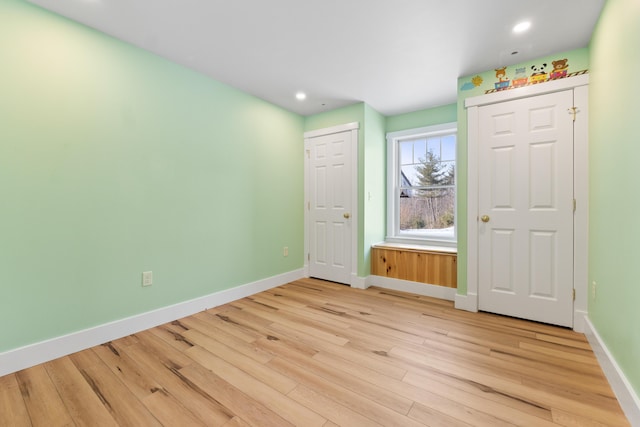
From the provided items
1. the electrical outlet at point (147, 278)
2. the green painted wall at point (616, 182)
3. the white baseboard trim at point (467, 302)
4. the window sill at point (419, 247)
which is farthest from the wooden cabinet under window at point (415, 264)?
the electrical outlet at point (147, 278)

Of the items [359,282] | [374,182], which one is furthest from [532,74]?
[359,282]

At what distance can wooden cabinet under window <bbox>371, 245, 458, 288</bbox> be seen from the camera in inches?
125

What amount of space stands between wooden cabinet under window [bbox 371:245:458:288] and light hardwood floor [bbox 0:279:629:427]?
671 mm

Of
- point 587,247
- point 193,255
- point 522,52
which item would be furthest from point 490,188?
point 193,255

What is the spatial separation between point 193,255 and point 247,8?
214 centimetres

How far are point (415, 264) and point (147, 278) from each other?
2.84 meters

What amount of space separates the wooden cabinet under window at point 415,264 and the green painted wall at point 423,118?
1672 mm

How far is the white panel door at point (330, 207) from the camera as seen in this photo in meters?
3.71

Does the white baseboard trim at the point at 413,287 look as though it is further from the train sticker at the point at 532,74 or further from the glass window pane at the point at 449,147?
the train sticker at the point at 532,74

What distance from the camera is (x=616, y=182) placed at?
1.65 metres

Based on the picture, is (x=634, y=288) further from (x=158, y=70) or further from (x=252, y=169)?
(x=158, y=70)

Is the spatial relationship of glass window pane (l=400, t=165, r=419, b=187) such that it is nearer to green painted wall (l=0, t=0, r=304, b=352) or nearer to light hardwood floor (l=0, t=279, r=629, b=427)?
light hardwood floor (l=0, t=279, r=629, b=427)

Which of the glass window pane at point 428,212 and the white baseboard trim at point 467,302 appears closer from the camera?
the white baseboard trim at point 467,302

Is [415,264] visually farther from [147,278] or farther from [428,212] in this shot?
[147,278]
